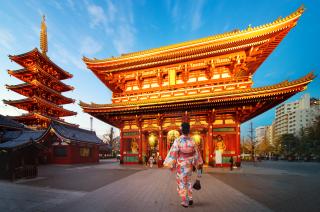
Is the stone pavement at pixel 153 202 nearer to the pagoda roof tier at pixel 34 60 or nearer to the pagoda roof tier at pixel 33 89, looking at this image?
the pagoda roof tier at pixel 33 89

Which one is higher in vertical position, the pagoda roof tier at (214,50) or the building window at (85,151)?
the pagoda roof tier at (214,50)

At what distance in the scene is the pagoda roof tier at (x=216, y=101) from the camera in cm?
1244

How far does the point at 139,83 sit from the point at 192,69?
18.1 ft

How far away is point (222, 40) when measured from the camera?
14867mm

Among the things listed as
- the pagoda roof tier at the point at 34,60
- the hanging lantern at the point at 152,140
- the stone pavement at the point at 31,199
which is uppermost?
the pagoda roof tier at the point at 34,60

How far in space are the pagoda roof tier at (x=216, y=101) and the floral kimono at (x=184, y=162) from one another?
9.71m

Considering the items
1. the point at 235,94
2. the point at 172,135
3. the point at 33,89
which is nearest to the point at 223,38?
the point at 235,94

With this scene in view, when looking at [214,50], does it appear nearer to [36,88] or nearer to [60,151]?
[60,151]

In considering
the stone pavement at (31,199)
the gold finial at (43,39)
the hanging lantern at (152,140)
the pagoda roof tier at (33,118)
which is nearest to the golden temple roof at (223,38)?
the hanging lantern at (152,140)

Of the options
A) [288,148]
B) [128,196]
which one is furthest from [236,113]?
[288,148]

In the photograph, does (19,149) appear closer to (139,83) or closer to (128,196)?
(128,196)

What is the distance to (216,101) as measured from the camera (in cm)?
1376

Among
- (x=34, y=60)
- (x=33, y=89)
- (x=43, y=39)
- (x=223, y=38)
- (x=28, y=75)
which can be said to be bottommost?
(x=33, y=89)

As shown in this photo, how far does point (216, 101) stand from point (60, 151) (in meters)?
18.6
